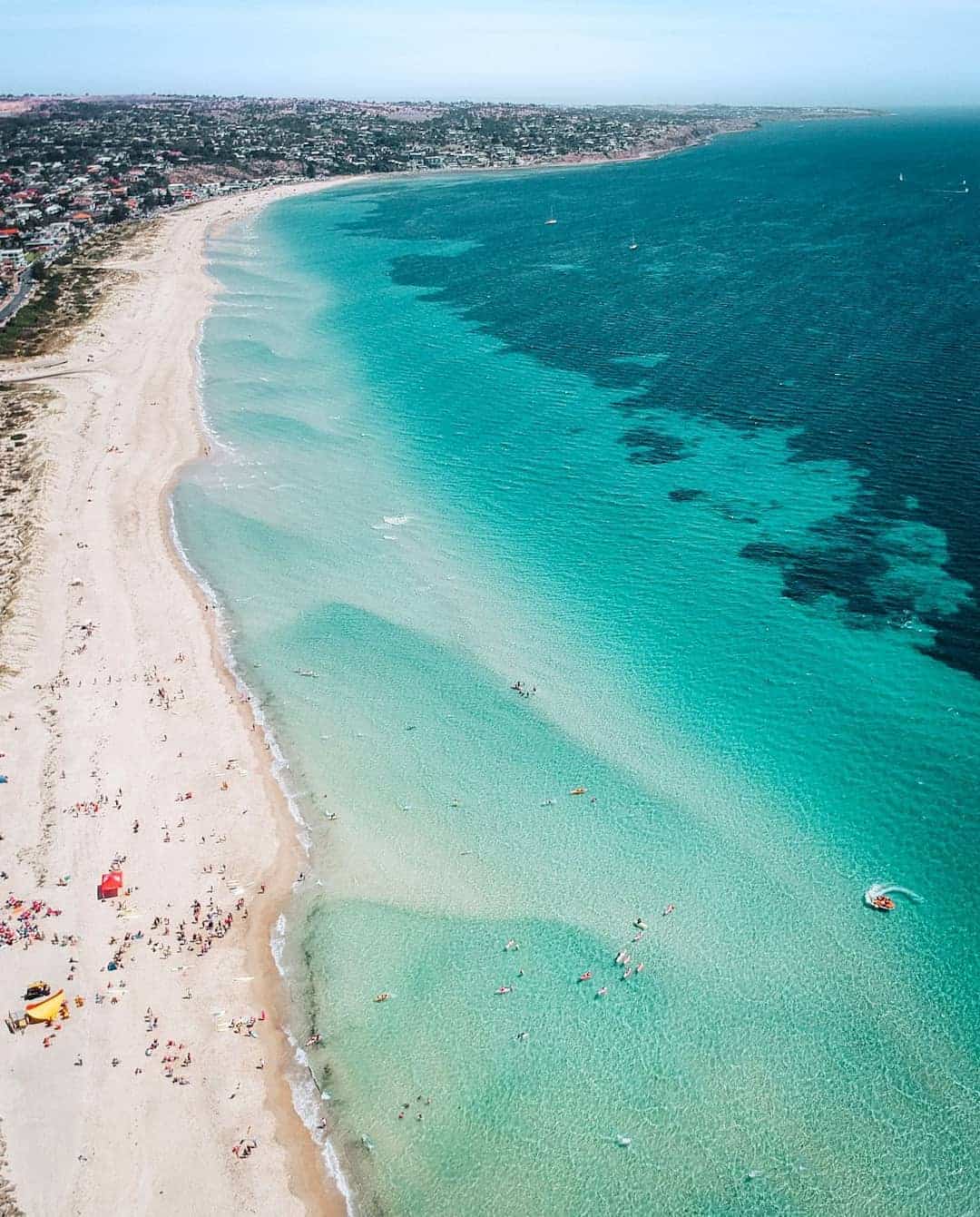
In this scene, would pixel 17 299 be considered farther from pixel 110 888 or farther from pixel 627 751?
pixel 627 751

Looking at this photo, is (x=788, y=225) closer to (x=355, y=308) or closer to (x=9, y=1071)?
(x=355, y=308)

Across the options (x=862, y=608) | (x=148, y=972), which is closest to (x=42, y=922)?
(x=148, y=972)

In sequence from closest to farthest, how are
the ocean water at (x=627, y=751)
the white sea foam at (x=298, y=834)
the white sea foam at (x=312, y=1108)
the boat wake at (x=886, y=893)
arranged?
the white sea foam at (x=312, y=1108)
the white sea foam at (x=298, y=834)
the ocean water at (x=627, y=751)
the boat wake at (x=886, y=893)

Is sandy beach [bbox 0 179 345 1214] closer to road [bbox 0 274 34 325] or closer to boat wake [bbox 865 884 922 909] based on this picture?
boat wake [bbox 865 884 922 909]

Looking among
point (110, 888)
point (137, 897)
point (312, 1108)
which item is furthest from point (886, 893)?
point (110, 888)

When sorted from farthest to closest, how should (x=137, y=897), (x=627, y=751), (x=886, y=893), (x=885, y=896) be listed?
(x=627, y=751)
(x=137, y=897)
(x=886, y=893)
(x=885, y=896)

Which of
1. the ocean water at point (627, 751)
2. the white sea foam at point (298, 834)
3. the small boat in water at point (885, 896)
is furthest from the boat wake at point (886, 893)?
the white sea foam at point (298, 834)

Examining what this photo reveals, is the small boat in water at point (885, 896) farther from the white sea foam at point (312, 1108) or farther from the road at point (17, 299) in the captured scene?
the road at point (17, 299)
